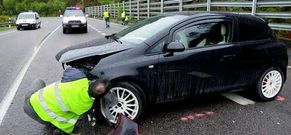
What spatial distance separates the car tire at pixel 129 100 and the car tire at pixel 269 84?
2.14 metres

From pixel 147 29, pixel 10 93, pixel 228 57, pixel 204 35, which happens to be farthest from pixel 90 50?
pixel 10 93

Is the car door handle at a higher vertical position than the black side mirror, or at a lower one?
lower

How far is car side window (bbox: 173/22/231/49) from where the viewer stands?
16.6 ft

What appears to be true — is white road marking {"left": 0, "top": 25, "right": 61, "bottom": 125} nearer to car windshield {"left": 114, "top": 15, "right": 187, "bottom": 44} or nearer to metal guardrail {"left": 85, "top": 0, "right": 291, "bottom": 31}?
car windshield {"left": 114, "top": 15, "right": 187, "bottom": 44}

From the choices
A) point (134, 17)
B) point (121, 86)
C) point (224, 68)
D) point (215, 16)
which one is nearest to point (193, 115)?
point (224, 68)

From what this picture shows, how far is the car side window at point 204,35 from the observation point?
200 inches

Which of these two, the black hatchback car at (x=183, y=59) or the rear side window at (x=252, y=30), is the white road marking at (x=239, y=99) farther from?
the rear side window at (x=252, y=30)

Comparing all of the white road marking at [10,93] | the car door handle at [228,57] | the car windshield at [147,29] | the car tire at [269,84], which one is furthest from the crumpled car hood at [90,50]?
the car tire at [269,84]

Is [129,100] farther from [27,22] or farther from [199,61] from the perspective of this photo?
[27,22]

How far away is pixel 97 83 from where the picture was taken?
147 inches

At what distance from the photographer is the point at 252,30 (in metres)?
5.61

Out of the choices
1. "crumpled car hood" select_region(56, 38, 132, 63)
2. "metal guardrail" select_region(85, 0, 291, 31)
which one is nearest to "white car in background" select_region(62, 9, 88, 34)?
"metal guardrail" select_region(85, 0, 291, 31)

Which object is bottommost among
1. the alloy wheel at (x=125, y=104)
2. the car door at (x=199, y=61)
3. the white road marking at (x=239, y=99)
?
the white road marking at (x=239, y=99)

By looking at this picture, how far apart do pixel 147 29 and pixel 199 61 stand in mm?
1017
